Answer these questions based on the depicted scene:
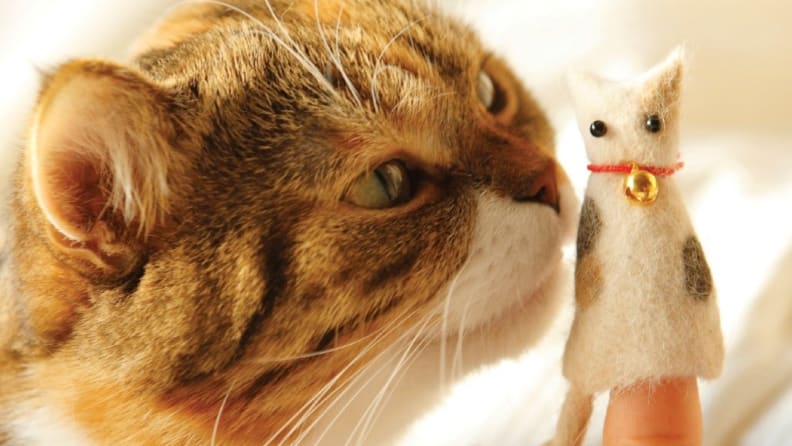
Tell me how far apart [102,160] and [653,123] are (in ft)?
1.33

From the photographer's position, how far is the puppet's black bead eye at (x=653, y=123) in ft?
1.91

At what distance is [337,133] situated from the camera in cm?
64

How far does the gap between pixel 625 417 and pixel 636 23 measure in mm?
895

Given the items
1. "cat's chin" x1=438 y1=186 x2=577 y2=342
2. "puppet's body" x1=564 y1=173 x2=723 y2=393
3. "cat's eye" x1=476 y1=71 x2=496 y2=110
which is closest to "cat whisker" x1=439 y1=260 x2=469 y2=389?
"cat's chin" x1=438 y1=186 x2=577 y2=342

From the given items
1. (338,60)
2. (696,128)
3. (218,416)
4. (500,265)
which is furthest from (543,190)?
(696,128)

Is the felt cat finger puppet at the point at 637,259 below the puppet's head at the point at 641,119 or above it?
below

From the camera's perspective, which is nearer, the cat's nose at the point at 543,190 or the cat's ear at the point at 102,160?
the cat's ear at the point at 102,160

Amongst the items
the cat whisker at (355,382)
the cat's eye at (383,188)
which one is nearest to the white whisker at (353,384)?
the cat whisker at (355,382)

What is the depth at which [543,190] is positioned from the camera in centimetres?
70

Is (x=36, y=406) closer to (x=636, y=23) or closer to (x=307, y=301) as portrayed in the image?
(x=307, y=301)

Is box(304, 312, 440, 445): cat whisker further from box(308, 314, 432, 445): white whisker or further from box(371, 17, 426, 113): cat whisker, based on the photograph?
box(371, 17, 426, 113): cat whisker

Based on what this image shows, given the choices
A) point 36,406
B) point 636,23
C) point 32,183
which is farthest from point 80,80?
point 636,23

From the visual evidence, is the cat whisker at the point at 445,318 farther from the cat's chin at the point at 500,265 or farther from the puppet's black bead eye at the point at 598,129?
the puppet's black bead eye at the point at 598,129

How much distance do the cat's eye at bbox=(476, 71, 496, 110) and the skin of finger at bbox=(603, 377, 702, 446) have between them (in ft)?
1.06
